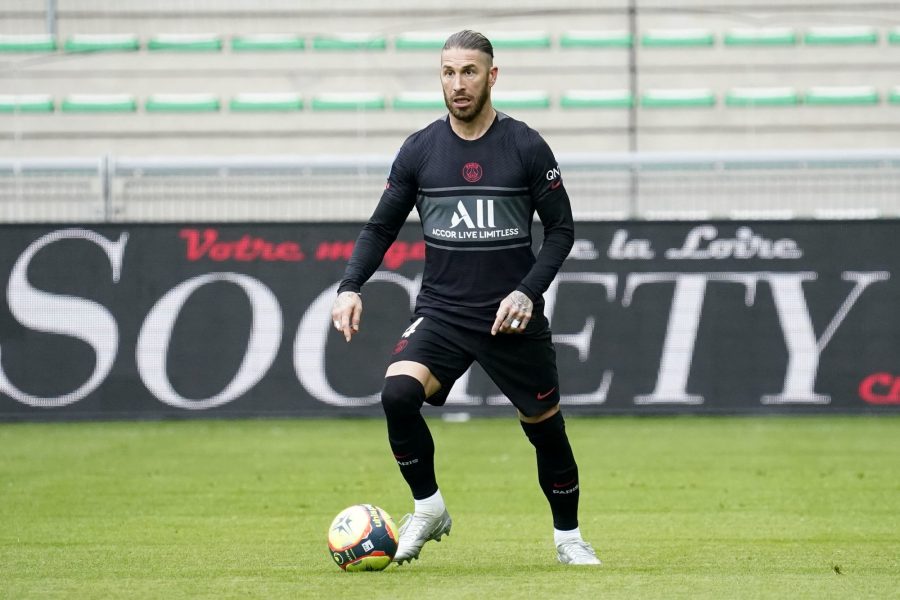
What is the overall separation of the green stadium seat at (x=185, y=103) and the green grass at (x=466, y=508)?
528cm

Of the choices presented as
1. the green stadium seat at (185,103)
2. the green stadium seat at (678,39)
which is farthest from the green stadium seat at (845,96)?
the green stadium seat at (185,103)

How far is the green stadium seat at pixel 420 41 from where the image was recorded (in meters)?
18.0

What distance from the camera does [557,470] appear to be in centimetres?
608

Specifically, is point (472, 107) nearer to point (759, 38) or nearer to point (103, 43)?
point (759, 38)

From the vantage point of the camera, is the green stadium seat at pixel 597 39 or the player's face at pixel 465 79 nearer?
the player's face at pixel 465 79

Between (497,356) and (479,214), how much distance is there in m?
0.58

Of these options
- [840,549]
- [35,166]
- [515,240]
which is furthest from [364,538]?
[35,166]

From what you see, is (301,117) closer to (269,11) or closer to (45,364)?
(269,11)

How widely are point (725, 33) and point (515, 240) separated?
13.0 meters

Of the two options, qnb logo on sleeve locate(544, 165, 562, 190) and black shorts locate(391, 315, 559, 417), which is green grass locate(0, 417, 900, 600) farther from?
qnb logo on sleeve locate(544, 165, 562, 190)

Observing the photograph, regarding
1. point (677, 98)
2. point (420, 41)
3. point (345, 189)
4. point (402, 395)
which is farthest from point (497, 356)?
point (420, 41)

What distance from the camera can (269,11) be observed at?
61.0ft

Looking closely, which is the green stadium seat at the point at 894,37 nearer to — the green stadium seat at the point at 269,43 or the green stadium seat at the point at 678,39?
the green stadium seat at the point at 678,39

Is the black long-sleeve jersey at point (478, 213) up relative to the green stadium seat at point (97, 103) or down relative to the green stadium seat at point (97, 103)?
down
